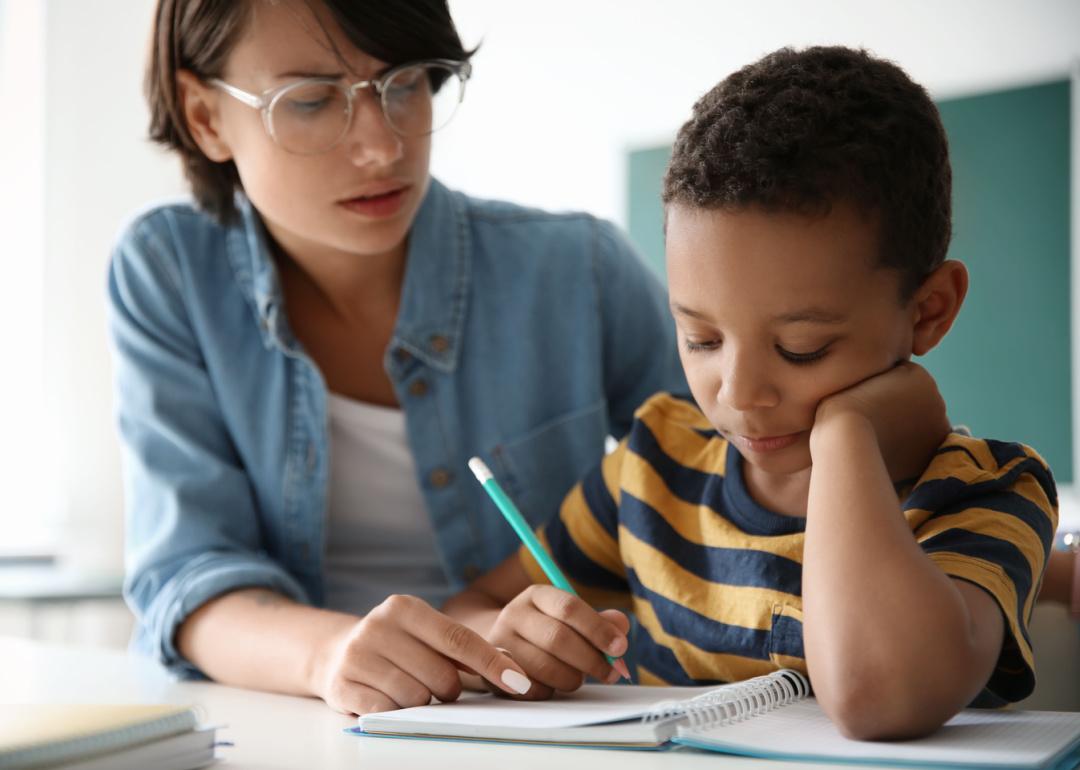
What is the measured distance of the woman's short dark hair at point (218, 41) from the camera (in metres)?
1.26

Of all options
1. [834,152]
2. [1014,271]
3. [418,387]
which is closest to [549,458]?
[418,387]

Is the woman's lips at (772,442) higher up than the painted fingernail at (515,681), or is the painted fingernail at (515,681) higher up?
the woman's lips at (772,442)

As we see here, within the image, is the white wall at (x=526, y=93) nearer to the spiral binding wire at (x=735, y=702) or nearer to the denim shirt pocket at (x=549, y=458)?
the denim shirt pocket at (x=549, y=458)

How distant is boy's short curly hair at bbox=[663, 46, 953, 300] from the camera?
0.87 m

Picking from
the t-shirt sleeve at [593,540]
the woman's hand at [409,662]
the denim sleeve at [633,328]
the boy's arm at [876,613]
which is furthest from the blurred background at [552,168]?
the boy's arm at [876,613]

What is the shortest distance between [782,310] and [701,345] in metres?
0.09

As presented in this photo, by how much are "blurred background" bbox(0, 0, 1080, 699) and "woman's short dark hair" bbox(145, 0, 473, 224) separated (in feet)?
3.00

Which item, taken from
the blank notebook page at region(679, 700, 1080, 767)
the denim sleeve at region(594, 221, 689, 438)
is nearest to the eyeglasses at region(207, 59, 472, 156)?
the denim sleeve at region(594, 221, 689, 438)

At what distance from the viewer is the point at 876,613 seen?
2.50 feet

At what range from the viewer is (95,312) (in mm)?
2785

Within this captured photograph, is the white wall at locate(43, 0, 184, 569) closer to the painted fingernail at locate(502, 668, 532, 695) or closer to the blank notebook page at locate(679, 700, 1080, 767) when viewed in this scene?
the painted fingernail at locate(502, 668, 532, 695)

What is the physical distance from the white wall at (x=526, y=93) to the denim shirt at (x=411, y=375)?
1.28 meters

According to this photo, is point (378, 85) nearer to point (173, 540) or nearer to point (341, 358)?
point (341, 358)

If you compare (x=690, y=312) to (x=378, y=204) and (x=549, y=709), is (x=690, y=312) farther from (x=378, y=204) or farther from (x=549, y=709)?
(x=378, y=204)
